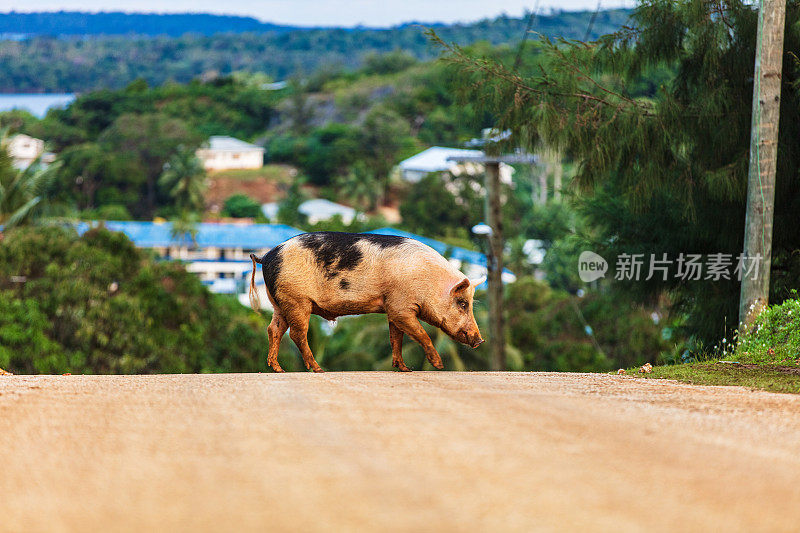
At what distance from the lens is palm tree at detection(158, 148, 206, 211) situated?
3440 inches

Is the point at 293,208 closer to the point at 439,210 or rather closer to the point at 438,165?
the point at 438,165

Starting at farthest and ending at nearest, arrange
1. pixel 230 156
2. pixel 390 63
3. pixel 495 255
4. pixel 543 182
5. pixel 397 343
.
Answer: pixel 390 63, pixel 230 156, pixel 543 182, pixel 495 255, pixel 397 343

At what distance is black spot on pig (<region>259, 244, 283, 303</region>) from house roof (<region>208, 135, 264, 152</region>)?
95328mm

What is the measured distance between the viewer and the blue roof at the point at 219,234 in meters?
66.1

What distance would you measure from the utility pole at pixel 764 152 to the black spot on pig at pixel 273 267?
5.34 meters

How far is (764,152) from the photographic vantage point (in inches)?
433

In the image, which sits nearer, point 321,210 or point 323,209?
A: point 321,210

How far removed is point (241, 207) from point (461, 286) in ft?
275

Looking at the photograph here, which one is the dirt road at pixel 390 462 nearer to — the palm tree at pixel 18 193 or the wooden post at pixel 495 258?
the wooden post at pixel 495 258

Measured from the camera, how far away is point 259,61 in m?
198

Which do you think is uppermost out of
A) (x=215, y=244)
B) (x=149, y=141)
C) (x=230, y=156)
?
(x=149, y=141)

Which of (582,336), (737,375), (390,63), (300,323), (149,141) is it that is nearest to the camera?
(737,375)

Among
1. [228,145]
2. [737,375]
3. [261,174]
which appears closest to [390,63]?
[228,145]

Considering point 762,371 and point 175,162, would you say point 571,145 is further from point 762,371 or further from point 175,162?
point 175,162
